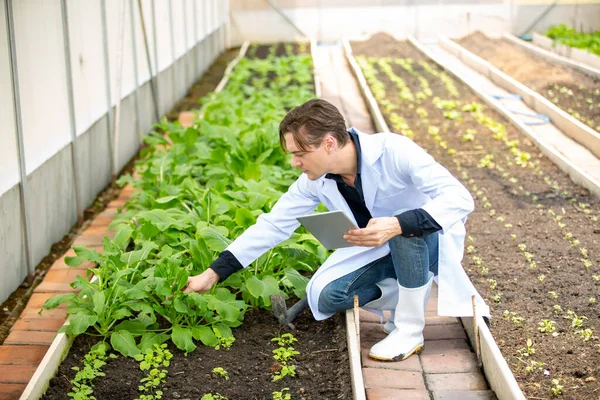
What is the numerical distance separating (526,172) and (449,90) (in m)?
3.95

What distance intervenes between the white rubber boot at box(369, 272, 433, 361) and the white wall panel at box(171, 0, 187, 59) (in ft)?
25.2

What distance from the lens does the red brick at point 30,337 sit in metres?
3.92

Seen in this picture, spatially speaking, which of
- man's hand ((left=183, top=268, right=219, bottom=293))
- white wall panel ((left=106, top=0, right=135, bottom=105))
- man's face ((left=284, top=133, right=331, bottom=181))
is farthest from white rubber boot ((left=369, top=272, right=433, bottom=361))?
white wall panel ((left=106, top=0, right=135, bottom=105))

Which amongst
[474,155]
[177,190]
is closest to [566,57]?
A: [474,155]

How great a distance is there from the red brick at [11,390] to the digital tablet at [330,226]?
148 centimetres

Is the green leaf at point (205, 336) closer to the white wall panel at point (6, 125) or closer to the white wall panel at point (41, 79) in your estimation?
the white wall panel at point (6, 125)

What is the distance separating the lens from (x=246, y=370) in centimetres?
349

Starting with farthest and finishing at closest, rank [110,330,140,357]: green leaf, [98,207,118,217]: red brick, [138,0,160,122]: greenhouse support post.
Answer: [138,0,160,122]: greenhouse support post
[98,207,118,217]: red brick
[110,330,140,357]: green leaf

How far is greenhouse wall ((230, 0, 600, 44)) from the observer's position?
56.0 ft

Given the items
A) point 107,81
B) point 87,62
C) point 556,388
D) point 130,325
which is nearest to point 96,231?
point 87,62

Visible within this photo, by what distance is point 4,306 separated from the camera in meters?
4.35

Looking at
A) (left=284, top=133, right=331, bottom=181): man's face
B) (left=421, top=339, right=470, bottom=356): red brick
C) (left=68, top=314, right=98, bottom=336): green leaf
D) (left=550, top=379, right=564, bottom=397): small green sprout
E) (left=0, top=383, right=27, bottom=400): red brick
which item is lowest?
(left=0, top=383, right=27, bottom=400): red brick

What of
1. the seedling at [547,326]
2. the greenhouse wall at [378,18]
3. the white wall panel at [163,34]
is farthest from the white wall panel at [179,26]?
the seedling at [547,326]

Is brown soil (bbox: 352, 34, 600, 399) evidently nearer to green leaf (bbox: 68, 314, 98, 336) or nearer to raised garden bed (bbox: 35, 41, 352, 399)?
raised garden bed (bbox: 35, 41, 352, 399)
